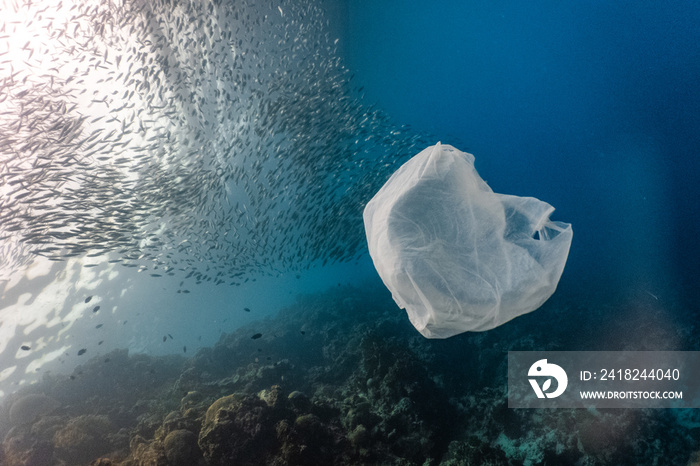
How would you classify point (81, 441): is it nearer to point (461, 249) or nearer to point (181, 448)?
point (181, 448)

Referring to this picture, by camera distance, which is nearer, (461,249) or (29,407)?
(461,249)

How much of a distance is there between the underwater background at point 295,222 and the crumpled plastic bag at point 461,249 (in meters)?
3.20

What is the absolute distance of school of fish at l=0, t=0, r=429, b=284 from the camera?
793 centimetres

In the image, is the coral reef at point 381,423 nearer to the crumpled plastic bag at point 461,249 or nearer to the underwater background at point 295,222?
the underwater background at point 295,222

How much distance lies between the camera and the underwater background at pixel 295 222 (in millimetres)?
5535

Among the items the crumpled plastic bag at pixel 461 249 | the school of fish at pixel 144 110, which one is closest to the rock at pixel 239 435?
the crumpled plastic bag at pixel 461 249

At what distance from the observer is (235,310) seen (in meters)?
53.5

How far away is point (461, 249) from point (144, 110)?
11.5 metres

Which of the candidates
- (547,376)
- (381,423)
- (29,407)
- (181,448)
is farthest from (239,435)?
(29,407)

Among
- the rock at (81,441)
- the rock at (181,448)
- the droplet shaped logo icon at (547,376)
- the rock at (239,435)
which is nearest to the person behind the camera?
the rock at (239,435)

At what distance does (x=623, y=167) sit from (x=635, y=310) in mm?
9799

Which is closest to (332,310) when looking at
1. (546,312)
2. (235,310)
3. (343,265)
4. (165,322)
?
(546,312)

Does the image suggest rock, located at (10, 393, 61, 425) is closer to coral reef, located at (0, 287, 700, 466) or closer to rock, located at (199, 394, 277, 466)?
coral reef, located at (0, 287, 700, 466)

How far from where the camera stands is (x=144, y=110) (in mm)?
10414
